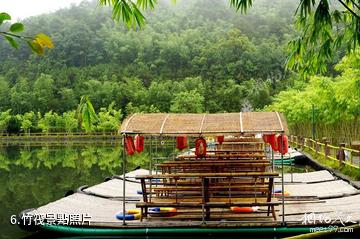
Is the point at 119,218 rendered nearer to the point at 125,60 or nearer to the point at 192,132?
the point at 192,132

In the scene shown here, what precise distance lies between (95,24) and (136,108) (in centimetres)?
5420

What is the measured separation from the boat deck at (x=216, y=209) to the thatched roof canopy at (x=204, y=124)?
4.89ft

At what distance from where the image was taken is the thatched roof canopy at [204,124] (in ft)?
25.8

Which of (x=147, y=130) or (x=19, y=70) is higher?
(x=19, y=70)

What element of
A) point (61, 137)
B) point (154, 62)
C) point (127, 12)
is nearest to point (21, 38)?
point (127, 12)

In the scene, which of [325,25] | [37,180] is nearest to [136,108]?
[37,180]

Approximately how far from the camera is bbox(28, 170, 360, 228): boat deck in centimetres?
774

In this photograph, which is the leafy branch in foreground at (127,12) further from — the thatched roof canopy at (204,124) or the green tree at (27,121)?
the green tree at (27,121)

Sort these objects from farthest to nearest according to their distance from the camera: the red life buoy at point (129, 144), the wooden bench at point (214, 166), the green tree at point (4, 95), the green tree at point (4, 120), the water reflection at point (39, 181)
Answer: the green tree at point (4, 95), the green tree at point (4, 120), the water reflection at point (39, 181), the wooden bench at point (214, 166), the red life buoy at point (129, 144)

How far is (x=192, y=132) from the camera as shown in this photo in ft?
26.2

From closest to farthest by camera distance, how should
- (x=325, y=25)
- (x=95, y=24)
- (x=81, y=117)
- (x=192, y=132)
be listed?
(x=81, y=117), (x=325, y=25), (x=192, y=132), (x=95, y=24)

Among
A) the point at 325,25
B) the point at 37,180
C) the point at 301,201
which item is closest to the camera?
the point at 325,25

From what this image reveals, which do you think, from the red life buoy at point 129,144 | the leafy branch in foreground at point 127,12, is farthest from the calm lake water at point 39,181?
the leafy branch in foreground at point 127,12

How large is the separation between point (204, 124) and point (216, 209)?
5.48ft
